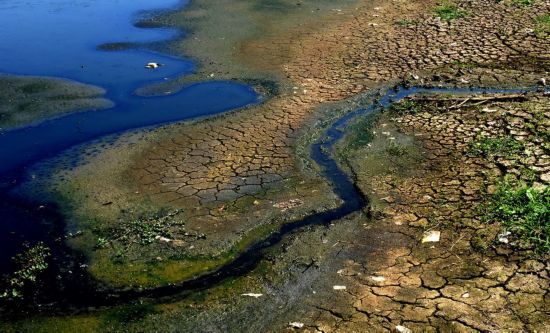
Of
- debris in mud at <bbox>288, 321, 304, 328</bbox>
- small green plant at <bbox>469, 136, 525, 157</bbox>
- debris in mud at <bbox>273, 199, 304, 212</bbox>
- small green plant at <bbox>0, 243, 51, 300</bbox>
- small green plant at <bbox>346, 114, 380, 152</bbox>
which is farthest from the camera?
small green plant at <bbox>346, 114, 380, 152</bbox>

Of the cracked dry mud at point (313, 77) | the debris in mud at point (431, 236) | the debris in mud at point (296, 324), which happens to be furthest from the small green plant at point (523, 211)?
the cracked dry mud at point (313, 77)

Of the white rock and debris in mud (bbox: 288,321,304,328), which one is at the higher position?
the white rock

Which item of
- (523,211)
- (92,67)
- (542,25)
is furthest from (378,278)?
(542,25)

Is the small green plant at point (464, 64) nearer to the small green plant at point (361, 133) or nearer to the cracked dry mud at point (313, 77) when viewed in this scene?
the cracked dry mud at point (313, 77)

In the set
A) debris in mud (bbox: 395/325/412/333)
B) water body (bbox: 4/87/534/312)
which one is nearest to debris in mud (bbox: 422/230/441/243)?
water body (bbox: 4/87/534/312)

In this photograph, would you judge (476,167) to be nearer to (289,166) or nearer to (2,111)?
(289,166)

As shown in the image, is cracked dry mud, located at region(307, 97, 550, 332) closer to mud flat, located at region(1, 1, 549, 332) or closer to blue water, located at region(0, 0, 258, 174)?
mud flat, located at region(1, 1, 549, 332)
